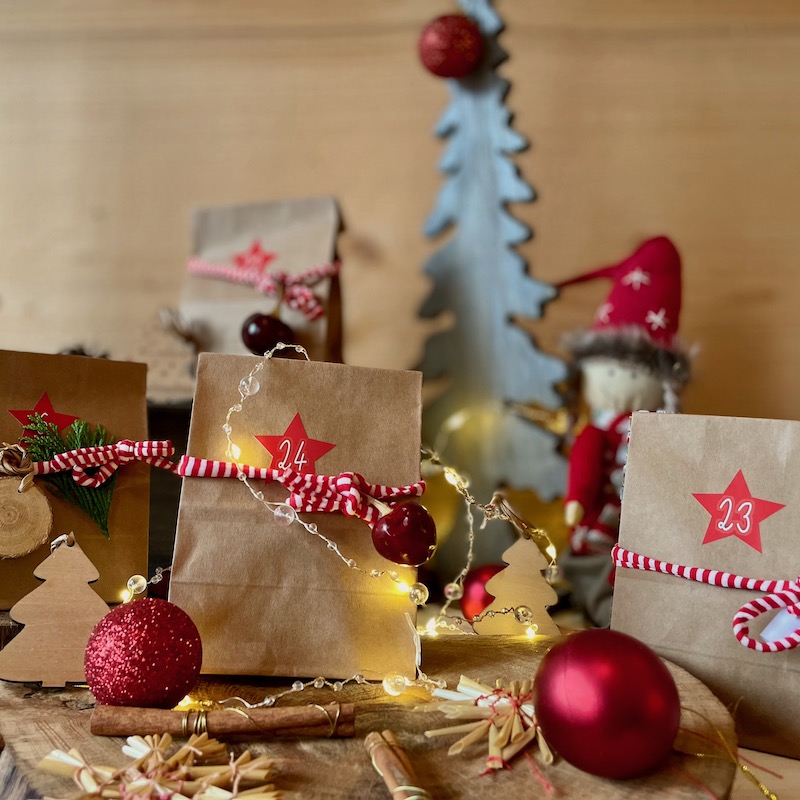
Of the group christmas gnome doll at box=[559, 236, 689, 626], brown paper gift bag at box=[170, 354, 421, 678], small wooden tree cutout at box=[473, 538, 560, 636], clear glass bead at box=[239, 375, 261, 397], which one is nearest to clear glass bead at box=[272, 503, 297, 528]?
brown paper gift bag at box=[170, 354, 421, 678]

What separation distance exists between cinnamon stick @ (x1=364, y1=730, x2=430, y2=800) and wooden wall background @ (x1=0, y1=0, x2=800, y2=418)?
0.97 m

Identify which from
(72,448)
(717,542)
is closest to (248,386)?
(72,448)

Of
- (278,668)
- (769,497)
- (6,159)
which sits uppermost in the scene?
(6,159)

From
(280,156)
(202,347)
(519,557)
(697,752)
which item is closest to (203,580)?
(519,557)

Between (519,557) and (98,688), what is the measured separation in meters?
0.44

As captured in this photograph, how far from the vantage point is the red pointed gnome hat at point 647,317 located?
4.09 feet

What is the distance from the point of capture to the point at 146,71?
1599mm

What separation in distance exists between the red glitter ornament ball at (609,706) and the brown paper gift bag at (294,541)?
0.21m

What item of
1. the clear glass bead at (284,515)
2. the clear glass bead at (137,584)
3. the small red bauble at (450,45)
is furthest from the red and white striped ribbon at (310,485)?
the small red bauble at (450,45)

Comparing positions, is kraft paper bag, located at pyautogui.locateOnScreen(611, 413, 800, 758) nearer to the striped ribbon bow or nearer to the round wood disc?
the striped ribbon bow

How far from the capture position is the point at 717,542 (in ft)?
2.47

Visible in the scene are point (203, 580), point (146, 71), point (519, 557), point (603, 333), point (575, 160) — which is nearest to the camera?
point (203, 580)

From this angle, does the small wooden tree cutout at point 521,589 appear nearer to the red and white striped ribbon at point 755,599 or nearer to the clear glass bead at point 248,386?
the red and white striped ribbon at point 755,599

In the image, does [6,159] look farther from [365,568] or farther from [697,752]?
[697,752]
